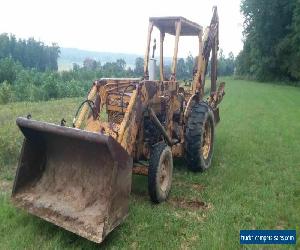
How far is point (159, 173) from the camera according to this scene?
5395mm

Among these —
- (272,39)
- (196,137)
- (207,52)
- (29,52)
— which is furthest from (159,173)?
(29,52)

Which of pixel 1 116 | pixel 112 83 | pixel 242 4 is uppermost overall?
pixel 242 4

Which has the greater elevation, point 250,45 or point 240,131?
point 250,45

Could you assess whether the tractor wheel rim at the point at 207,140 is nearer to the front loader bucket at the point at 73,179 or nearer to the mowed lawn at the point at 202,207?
the mowed lawn at the point at 202,207

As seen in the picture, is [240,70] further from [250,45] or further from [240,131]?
[240,131]

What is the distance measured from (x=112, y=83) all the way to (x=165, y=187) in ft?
5.58

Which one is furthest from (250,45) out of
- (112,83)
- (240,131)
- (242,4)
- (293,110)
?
(112,83)

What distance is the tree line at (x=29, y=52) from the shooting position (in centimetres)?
6631

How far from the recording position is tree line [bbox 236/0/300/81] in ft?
122

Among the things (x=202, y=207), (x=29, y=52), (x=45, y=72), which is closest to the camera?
(x=202, y=207)

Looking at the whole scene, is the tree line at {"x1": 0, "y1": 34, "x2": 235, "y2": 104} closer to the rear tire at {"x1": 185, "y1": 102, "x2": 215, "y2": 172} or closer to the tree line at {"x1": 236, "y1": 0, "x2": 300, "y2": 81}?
the rear tire at {"x1": 185, "y1": 102, "x2": 215, "y2": 172}

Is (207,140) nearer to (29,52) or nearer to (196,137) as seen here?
(196,137)

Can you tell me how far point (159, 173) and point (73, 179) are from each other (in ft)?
3.68

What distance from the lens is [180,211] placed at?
541cm
